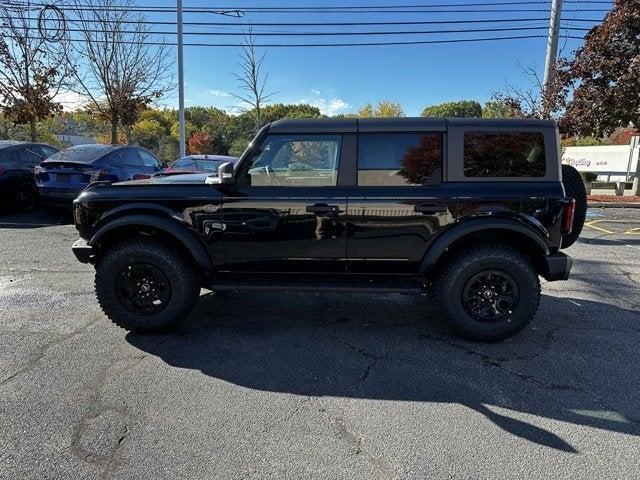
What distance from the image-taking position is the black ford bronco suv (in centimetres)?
355

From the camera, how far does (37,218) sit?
9.17 metres

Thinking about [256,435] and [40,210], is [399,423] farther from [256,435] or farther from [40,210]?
[40,210]

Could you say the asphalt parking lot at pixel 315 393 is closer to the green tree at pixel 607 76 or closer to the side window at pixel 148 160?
the side window at pixel 148 160

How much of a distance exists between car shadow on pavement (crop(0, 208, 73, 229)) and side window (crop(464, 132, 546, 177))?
8275 mm

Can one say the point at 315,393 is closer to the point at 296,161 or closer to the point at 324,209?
the point at 324,209

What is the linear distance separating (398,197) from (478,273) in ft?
3.07

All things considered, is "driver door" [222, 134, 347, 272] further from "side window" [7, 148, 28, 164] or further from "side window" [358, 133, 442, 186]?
"side window" [7, 148, 28, 164]

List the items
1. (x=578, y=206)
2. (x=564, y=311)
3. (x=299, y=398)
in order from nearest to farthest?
(x=299, y=398) < (x=578, y=206) < (x=564, y=311)

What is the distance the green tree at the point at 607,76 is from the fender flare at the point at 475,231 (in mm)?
10341

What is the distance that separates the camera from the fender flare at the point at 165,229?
3.64m

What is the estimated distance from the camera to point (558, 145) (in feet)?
11.7

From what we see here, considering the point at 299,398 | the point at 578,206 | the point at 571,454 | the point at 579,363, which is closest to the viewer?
the point at 571,454

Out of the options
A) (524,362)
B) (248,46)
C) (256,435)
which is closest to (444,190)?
(524,362)

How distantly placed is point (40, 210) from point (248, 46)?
11.4m
